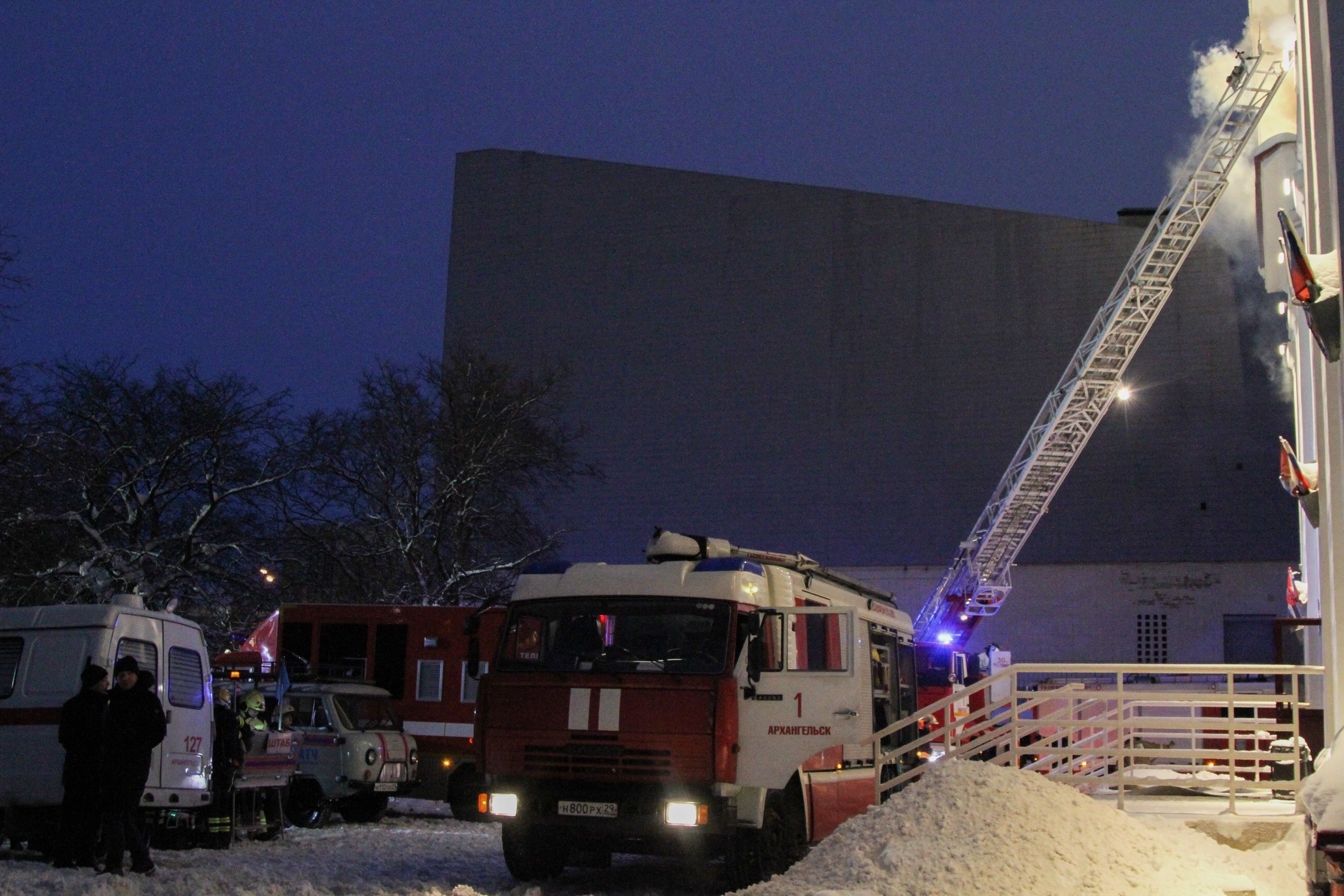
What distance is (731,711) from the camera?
10156 mm

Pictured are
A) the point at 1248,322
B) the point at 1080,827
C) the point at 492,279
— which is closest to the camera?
the point at 1080,827

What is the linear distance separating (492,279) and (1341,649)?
38.1 metres

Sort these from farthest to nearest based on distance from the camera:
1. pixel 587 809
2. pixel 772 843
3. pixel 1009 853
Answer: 1. pixel 772 843
2. pixel 587 809
3. pixel 1009 853

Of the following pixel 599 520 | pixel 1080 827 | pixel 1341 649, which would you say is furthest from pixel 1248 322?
pixel 1080 827

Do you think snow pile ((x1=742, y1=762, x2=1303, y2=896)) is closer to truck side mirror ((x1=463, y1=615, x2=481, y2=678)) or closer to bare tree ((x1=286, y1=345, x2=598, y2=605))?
truck side mirror ((x1=463, y1=615, x2=481, y2=678))

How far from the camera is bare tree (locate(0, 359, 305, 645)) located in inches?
853

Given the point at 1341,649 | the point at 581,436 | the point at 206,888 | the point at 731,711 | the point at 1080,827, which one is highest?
the point at 581,436

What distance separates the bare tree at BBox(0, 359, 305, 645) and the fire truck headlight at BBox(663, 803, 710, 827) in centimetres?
1357

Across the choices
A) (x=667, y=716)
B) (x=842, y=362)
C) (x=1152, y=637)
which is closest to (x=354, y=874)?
(x=667, y=716)

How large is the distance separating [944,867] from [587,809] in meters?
2.97

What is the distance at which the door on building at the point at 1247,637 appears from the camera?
119ft

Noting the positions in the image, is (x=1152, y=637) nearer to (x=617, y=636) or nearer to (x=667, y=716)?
(x=617, y=636)

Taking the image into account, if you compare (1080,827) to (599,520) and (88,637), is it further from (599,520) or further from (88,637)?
(599,520)

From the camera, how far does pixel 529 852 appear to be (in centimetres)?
1105
